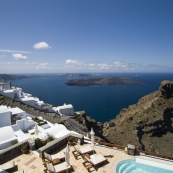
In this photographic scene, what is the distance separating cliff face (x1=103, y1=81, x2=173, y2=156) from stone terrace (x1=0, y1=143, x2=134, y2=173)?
1299 inches

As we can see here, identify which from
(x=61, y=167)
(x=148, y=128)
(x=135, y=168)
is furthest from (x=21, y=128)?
(x=148, y=128)

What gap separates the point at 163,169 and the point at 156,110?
164 ft

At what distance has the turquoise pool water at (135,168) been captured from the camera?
346 inches

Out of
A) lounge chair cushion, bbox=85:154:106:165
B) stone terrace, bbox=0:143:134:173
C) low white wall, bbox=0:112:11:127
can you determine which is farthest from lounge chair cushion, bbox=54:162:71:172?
low white wall, bbox=0:112:11:127

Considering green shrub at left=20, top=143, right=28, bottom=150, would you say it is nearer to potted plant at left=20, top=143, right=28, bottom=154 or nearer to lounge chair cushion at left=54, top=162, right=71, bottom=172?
potted plant at left=20, top=143, right=28, bottom=154

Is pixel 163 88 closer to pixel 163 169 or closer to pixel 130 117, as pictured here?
pixel 130 117

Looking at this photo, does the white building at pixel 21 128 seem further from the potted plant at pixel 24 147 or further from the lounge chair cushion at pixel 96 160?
the lounge chair cushion at pixel 96 160

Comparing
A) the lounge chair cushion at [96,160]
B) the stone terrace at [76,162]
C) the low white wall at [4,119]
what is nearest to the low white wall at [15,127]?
the low white wall at [4,119]

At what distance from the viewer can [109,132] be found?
151 ft

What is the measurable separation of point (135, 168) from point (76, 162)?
11.3ft

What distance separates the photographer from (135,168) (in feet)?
29.5

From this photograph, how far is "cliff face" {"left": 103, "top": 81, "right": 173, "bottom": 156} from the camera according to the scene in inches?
1706

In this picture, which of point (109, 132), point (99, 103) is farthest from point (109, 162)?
point (99, 103)

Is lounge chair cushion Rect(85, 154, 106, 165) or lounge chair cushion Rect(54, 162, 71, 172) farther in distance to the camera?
lounge chair cushion Rect(85, 154, 106, 165)
